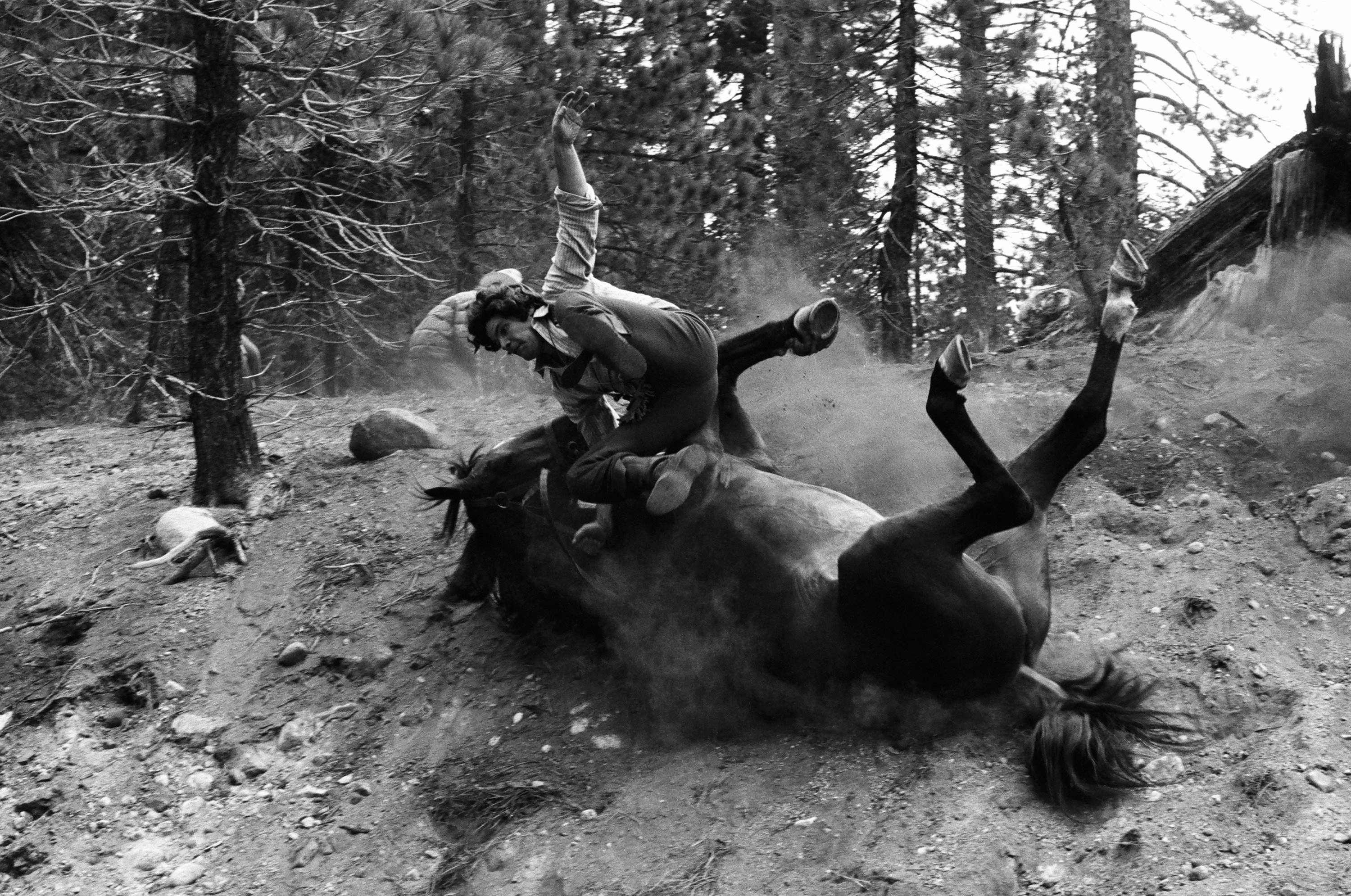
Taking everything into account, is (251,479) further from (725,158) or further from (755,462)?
(725,158)

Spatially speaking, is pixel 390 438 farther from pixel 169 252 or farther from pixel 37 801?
pixel 169 252

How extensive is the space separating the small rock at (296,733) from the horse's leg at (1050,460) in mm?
3000

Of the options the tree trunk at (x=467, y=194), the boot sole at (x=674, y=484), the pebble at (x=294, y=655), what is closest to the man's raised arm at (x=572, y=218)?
the boot sole at (x=674, y=484)

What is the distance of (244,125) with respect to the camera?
282 inches

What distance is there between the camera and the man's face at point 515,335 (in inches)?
186

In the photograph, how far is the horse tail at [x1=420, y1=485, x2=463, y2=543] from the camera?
552cm

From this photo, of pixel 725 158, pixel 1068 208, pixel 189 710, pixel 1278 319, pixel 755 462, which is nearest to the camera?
pixel 755 462

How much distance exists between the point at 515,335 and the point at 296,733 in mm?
2128

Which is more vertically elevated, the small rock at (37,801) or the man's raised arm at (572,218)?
the man's raised arm at (572,218)

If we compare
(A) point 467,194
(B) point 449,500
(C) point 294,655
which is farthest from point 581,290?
(A) point 467,194

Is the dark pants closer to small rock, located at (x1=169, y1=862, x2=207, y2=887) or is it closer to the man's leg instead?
the man's leg

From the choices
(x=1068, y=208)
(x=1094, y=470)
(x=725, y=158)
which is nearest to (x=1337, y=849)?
(x=1094, y=470)

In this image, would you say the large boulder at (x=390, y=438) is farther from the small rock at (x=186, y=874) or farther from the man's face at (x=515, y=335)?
the small rock at (x=186, y=874)

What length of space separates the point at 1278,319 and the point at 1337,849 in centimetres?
453
